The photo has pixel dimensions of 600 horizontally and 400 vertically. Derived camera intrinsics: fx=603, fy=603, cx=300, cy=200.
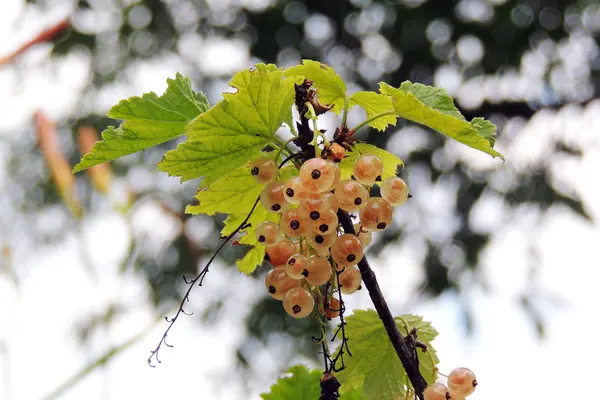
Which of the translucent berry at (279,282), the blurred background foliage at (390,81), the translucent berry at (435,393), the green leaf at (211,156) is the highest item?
the green leaf at (211,156)

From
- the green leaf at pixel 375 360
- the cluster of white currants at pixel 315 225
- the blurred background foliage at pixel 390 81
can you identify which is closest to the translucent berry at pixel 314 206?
the cluster of white currants at pixel 315 225

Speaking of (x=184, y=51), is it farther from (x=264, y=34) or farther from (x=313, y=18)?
(x=313, y=18)

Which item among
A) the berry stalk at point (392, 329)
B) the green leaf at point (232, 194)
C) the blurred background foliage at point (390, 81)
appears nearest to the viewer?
the berry stalk at point (392, 329)

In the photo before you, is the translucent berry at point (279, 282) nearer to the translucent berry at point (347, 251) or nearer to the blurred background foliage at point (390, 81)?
the translucent berry at point (347, 251)

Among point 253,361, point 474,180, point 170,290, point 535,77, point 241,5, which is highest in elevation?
point 241,5

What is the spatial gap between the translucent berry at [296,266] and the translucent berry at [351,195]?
40 mm

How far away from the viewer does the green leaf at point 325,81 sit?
15.5 inches

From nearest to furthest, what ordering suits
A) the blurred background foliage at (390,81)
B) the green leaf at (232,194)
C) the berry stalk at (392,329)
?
the berry stalk at (392,329), the green leaf at (232,194), the blurred background foliage at (390,81)

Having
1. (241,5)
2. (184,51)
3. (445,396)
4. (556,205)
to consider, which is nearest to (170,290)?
(184,51)

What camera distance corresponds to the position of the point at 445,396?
1.11 feet

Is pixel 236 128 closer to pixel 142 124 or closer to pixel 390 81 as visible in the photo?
pixel 142 124

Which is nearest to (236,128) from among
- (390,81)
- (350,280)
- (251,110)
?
(251,110)

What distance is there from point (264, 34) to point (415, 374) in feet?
8.02

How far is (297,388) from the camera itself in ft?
1.27
